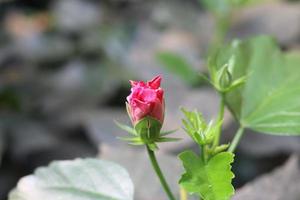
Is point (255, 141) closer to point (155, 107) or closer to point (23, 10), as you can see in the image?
point (155, 107)

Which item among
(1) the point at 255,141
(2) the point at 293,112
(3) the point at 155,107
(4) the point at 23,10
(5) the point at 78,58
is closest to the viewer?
(3) the point at 155,107

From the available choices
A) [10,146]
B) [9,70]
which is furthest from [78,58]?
[10,146]

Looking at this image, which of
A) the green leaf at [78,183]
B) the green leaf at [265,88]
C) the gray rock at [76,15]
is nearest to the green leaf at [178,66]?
the green leaf at [265,88]

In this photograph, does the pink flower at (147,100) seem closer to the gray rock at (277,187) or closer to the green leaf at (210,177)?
the green leaf at (210,177)

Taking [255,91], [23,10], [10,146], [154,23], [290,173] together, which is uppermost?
[23,10]

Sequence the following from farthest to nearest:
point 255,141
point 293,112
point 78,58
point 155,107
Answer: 1. point 78,58
2. point 255,141
3. point 293,112
4. point 155,107

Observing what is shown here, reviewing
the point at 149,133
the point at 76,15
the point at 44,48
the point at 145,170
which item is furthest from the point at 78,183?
the point at 76,15
